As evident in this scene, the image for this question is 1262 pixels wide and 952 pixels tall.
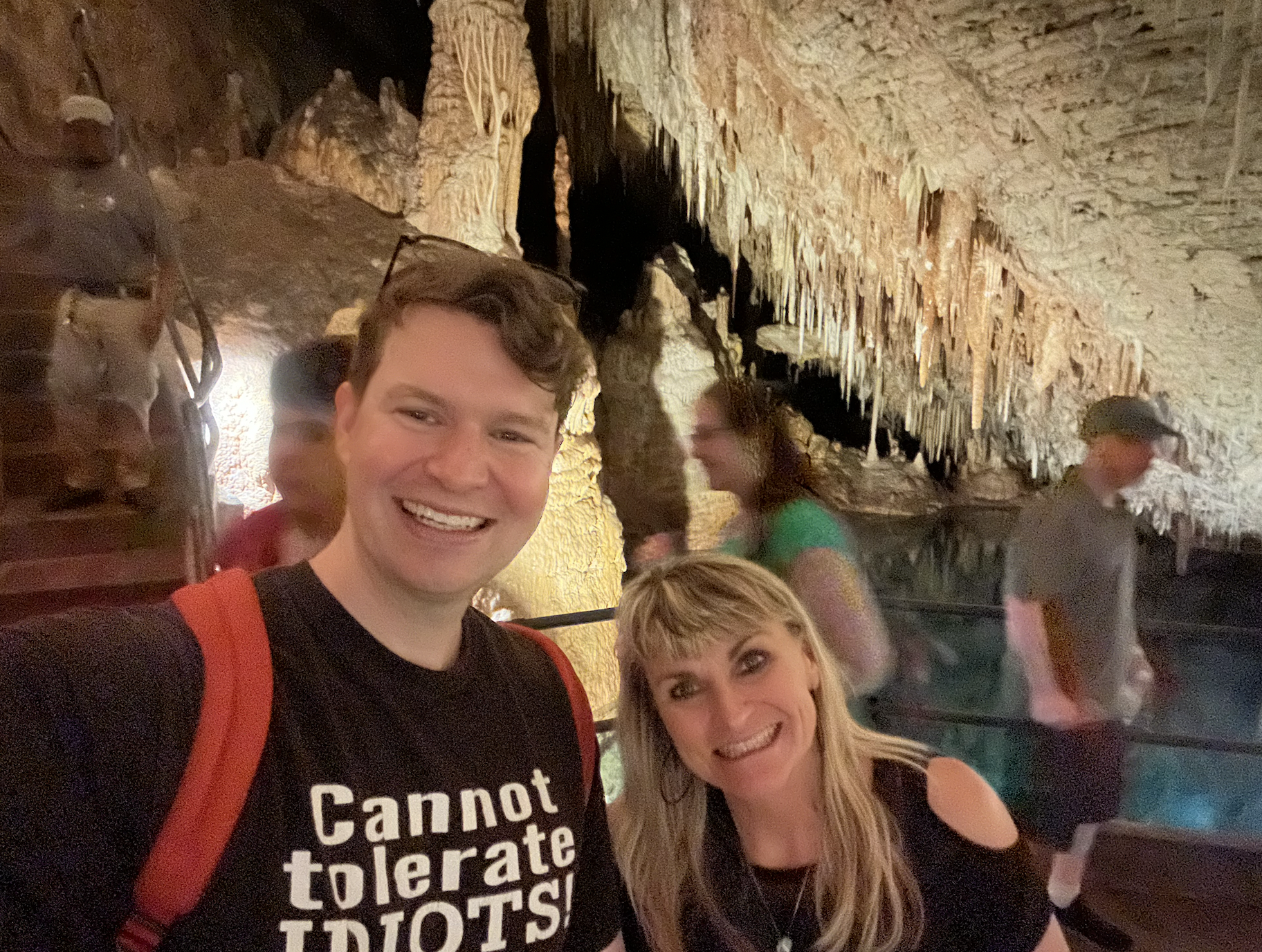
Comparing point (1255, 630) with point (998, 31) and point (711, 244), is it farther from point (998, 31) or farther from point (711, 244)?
point (711, 244)

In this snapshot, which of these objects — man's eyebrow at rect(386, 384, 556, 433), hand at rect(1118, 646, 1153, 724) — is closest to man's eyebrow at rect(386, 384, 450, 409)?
man's eyebrow at rect(386, 384, 556, 433)

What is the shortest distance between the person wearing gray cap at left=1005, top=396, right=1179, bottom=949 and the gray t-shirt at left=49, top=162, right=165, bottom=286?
12.2 ft

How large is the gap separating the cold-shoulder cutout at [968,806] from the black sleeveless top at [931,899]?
0.03 ft

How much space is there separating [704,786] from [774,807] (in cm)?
11

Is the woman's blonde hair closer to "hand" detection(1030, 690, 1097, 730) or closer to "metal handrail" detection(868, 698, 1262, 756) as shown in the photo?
"metal handrail" detection(868, 698, 1262, 756)

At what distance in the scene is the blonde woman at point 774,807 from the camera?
1.07 m

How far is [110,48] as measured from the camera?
7672 millimetres

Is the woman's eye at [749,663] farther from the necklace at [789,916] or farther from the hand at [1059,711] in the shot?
the hand at [1059,711]

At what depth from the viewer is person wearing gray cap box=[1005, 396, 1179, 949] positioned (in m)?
2.10

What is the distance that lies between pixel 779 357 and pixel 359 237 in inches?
289

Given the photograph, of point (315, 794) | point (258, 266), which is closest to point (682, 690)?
point (315, 794)

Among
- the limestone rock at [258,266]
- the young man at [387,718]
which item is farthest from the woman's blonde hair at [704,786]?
the limestone rock at [258,266]

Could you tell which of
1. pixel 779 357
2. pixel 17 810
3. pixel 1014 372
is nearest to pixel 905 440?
pixel 779 357

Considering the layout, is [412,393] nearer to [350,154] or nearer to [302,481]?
[302,481]
